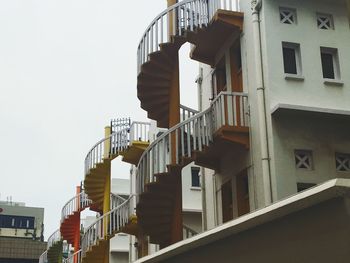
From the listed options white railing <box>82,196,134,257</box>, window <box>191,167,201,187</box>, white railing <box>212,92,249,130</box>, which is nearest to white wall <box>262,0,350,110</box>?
white railing <box>212,92,249,130</box>

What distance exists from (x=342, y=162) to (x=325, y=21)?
3991mm

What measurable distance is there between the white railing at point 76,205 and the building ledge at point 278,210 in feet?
75.0

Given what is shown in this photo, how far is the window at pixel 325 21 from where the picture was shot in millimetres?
16609

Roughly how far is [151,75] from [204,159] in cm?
301

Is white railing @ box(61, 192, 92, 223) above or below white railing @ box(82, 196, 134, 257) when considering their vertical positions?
above

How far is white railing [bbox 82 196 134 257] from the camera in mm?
24422

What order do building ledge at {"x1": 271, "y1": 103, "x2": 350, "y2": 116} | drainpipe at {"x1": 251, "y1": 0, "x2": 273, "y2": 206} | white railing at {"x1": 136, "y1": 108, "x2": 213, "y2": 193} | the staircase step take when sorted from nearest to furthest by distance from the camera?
drainpipe at {"x1": 251, "y1": 0, "x2": 273, "y2": 206} < building ledge at {"x1": 271, "y1": 103, "x2": 350, "y2": 116} < white railing at {"x1": 136, "y1": 108, "x2": 213, "y2": 193} < the staircase step

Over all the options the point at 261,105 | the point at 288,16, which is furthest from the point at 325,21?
the point at 261,105

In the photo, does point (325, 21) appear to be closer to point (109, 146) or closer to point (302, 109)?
point (302, 109)

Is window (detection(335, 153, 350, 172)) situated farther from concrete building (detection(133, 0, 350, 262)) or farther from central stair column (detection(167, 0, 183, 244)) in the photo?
central stair column (detection(167, 0, 183, 244))

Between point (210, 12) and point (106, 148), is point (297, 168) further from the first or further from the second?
point (106, 148)

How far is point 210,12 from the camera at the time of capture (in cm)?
1728

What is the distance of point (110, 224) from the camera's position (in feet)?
82.1

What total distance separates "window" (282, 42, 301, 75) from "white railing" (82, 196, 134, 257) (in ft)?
33.5
